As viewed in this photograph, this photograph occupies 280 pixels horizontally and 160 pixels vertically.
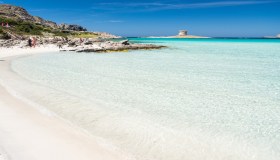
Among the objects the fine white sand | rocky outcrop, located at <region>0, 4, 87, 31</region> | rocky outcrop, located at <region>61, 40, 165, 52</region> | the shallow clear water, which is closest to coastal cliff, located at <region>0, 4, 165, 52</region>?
rocky outcrop, located at <region>61, 40, 165, 52</region>

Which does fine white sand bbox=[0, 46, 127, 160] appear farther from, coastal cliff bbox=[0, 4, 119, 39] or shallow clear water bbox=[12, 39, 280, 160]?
coastal cliff bbox=[0, 4, 119, 39]

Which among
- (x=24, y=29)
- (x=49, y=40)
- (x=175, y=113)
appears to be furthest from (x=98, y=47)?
(x=24, y=29)

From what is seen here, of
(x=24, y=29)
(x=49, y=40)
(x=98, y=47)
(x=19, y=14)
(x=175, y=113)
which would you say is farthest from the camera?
(x=19, y=14)

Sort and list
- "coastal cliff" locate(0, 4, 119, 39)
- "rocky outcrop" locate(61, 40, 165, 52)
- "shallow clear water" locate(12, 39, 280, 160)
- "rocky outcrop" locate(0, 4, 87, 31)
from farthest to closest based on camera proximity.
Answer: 1. "rocky outcrop" locate(0, 4, 87, 31)
2. "coastal cliff" locate(0, 4, 119, 39)
3. "rocky outcrop" locate(61, 40, 165, 52)
4. "shallow clear water" locate(12, 39, 280, 160)

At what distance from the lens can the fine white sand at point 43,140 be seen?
5512mm

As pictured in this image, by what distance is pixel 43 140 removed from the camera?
6.24 m

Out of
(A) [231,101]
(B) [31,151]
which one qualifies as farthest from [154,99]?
(B) [31,151]

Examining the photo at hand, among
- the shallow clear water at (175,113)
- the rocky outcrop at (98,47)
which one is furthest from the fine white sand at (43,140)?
the rocky outcrop at (98,47)

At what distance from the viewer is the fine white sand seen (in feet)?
18.1

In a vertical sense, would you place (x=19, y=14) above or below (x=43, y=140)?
above

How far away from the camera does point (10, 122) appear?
24.0 feet

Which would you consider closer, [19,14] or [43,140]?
[43,140]

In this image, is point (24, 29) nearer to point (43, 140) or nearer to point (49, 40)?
point (49, 40)

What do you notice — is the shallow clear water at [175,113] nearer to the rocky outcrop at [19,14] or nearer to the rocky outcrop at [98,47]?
the rocky outcrop at [98,47]
